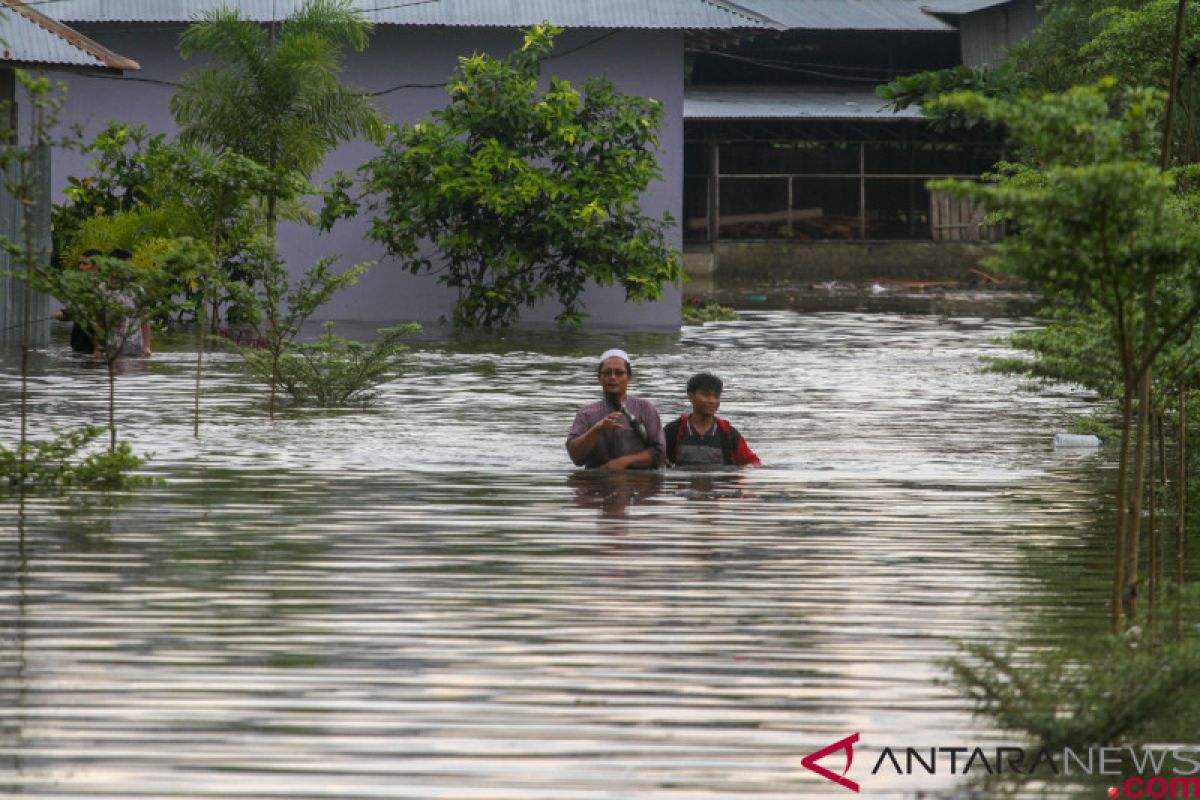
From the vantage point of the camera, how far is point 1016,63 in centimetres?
2777

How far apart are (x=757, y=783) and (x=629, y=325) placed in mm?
21014

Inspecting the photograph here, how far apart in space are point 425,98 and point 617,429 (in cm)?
1539

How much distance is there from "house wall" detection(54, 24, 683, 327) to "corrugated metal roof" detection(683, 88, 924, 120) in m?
8.99

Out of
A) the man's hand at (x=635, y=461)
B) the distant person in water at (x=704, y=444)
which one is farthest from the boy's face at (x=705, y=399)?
the man's hand at (x=635, y=461)

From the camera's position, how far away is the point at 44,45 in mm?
20062

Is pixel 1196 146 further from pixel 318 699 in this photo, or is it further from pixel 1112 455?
pixel 318 699

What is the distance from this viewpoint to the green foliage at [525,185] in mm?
24703

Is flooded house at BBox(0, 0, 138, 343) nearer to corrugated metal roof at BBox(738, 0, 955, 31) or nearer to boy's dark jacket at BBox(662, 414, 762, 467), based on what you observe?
boy's dark jacket at BBox(662, 414, 762, 467)

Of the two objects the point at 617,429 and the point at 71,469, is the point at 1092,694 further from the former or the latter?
the point at 71,469

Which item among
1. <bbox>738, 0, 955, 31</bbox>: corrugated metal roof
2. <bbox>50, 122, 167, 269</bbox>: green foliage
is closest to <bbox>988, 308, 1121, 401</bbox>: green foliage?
<bbox>50, 122, 167, 269</bbox>: green foliage

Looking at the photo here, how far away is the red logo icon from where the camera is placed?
18.9 feet

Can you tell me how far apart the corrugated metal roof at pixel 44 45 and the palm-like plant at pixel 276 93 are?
8.53 feet

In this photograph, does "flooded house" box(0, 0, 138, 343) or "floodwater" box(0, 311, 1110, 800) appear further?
"flooded house" box(0, 0, 138, 343)

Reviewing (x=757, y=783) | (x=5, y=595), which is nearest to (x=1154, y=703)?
(x=757, y=783)
